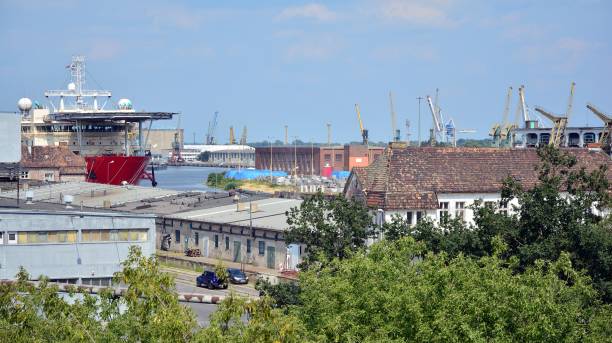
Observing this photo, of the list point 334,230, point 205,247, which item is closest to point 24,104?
point 205,247

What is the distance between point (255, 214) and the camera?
5934cm

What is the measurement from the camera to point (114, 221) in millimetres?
35750

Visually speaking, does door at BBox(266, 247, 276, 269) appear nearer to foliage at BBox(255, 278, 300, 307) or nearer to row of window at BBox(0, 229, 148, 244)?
row of window at BBox(0, 229, 148, 244)

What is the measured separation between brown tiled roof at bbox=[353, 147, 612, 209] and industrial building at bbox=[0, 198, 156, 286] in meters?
14.3

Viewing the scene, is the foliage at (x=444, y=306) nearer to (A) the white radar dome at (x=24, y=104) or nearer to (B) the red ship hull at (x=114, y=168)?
(B) the red ship hull at (x=114, y=168)

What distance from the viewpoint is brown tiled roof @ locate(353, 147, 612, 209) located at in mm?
48250

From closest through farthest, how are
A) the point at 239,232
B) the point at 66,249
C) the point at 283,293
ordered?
1. the point at 283,293
2. the point at 66,249
3. the point at 239,232

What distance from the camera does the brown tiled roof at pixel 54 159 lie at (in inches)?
3681

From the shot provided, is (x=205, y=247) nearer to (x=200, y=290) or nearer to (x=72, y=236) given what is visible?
(x=200, y=290)

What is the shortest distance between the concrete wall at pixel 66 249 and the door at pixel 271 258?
681 inches

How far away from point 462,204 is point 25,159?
51.6 metres

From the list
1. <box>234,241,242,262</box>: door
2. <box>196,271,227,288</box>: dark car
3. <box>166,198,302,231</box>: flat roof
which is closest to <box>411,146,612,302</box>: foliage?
<box>196,271,227,288</box>: dark car

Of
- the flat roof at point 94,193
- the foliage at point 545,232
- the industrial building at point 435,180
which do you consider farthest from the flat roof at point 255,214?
the foliage at point 545,232

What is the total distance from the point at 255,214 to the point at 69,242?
2465 cm
